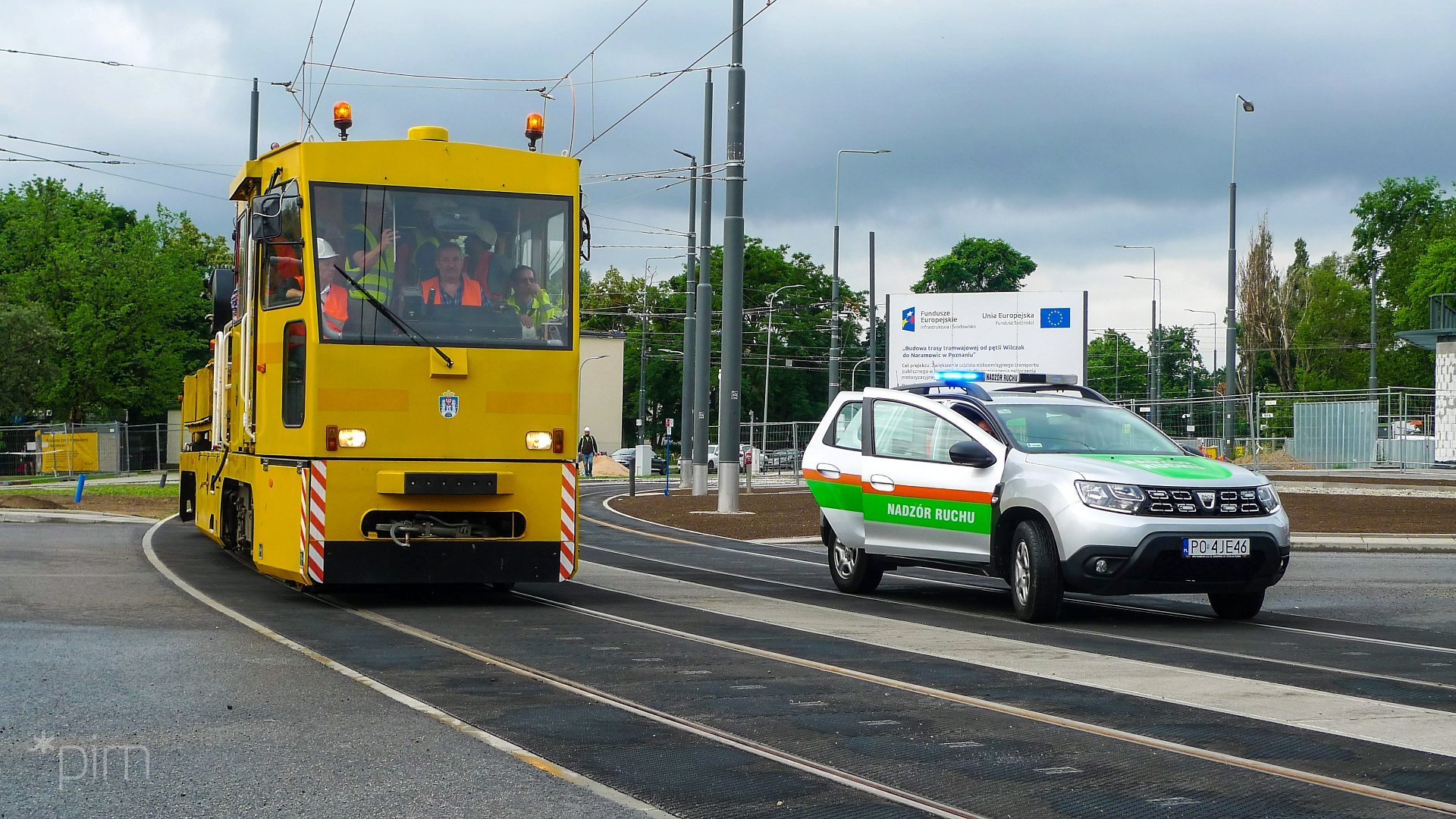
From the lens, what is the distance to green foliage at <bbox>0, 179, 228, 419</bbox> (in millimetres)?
64125

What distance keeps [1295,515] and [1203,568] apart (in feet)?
54.3

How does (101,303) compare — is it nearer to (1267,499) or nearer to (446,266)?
(446,266)

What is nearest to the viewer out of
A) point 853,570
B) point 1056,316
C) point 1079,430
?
point 1079,430

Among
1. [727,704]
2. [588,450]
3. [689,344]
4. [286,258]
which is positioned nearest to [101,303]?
[588,450]

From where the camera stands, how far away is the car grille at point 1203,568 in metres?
10.7

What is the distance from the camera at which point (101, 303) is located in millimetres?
Answer: 64875

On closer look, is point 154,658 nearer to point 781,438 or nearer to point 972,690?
point 972,690

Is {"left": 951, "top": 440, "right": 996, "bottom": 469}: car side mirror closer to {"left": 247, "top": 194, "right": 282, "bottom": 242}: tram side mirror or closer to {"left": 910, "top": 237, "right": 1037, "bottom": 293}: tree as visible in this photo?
{"left": 247, "top": 194, "right": 282, "bottom": 242}: tram side mirror

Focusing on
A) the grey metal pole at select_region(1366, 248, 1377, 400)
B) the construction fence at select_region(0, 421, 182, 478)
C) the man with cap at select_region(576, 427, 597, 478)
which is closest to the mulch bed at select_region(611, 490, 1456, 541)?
the grey metal pole at select_region(1366, 248, 1377, 400)

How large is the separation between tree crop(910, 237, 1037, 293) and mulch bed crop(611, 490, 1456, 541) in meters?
67.4

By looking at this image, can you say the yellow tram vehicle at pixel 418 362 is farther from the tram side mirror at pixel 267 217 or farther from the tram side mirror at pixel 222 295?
the tram side mirror at pixel 222 295

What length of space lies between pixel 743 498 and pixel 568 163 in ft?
74.6

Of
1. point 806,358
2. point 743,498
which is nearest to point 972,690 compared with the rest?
point 743,498

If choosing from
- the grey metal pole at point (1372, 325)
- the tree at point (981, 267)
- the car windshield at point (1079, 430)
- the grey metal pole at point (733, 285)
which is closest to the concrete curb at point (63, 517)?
the grey metal pole at point (733, 285)
